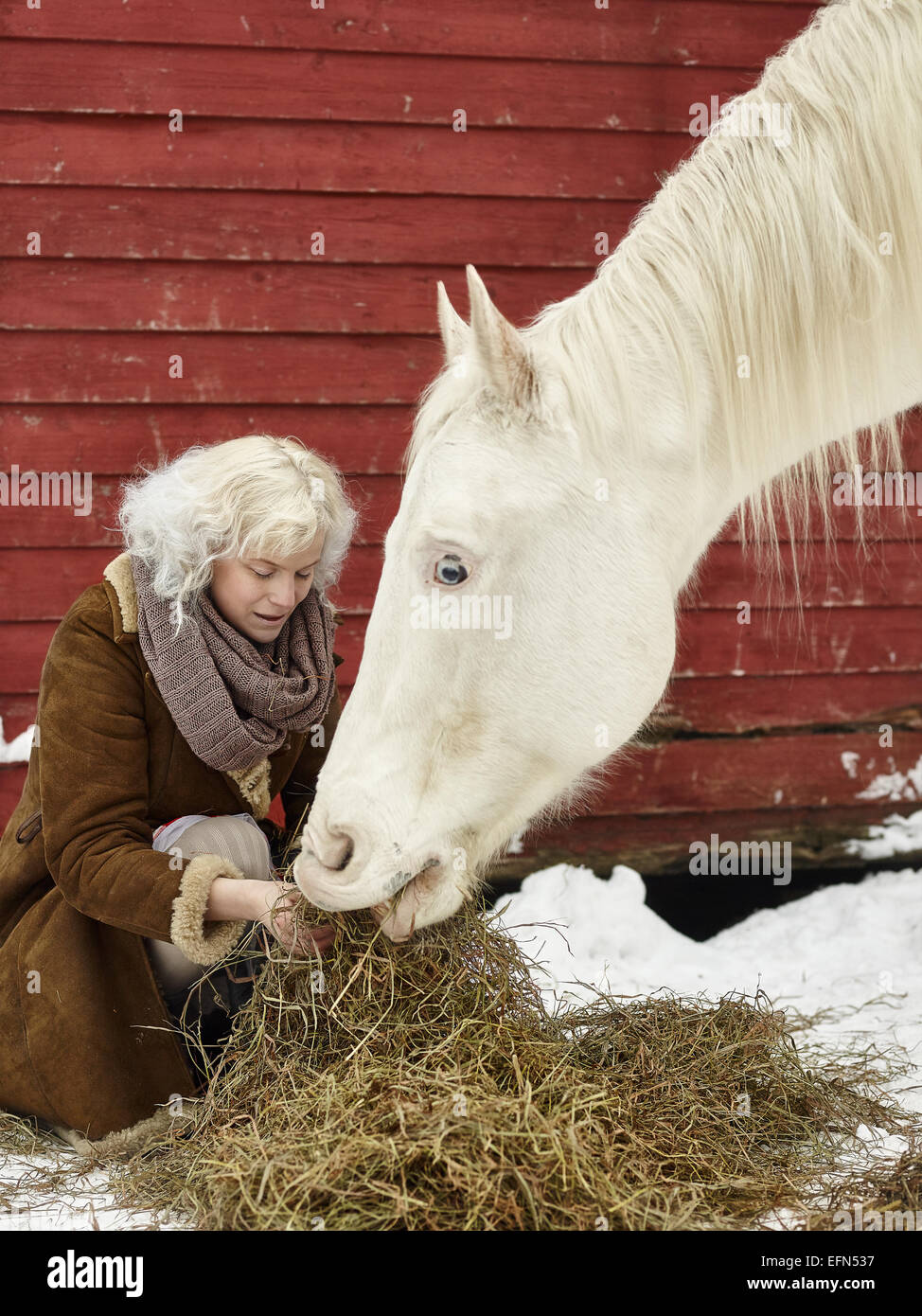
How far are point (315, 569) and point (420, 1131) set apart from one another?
1.22 m

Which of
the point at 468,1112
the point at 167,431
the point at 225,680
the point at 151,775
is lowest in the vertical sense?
the point at 468,1112

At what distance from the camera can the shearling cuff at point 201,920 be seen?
1.98 m

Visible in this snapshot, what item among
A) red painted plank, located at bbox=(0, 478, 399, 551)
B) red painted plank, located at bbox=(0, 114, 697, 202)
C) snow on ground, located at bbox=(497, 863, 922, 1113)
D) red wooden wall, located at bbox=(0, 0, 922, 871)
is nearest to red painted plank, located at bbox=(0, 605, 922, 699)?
red wooden wall, located at bbox=(0, 0, 922, 871)

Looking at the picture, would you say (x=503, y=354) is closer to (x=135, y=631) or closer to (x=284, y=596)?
(x=284, y=596)

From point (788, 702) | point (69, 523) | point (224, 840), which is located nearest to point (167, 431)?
point (69, 523)

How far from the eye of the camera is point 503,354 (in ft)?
5.73

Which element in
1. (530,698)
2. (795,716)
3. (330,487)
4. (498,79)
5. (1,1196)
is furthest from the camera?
(795,716)

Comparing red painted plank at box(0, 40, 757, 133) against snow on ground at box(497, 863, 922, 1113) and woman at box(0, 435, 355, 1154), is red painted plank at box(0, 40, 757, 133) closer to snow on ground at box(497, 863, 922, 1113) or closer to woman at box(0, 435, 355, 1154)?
woman at box(0, 435, 355, 1154)

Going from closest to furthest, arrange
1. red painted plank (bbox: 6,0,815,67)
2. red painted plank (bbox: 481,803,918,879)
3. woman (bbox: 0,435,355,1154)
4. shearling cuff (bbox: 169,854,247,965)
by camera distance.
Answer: shearling cuff (bbox: 169,854,247,965) < woman (bbox: 0,435,355,1154) < red painted plank (bbox: 6,0,815,67) < red painted plank (bbox: 481,803,918,879)

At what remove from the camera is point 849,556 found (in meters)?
4.11

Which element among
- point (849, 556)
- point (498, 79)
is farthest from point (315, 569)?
point (849, 556)

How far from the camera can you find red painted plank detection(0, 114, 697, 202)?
3467 millimetres

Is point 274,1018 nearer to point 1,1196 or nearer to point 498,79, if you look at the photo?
point 1,1196

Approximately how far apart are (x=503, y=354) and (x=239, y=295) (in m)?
2.15
